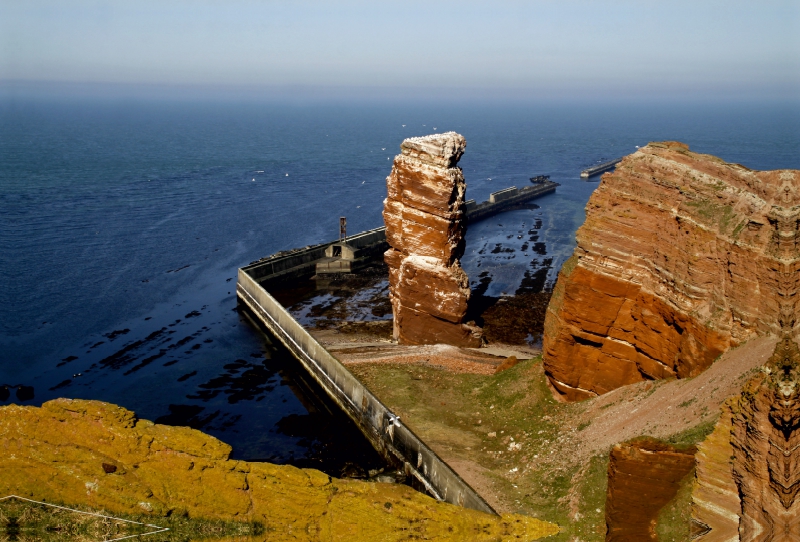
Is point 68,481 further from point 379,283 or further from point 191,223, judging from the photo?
point 191,223

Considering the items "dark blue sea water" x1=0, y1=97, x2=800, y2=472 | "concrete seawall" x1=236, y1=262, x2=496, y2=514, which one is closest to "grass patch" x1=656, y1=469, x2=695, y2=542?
"concrete seawall" x1=236, y1=262, x2=496, y2=514

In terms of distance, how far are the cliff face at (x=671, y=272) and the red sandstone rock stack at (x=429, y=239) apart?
11212mm

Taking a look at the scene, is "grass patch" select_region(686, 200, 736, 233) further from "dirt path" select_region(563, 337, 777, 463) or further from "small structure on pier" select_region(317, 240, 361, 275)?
"small structure on pier" select_region(317, 240, 361, 275)

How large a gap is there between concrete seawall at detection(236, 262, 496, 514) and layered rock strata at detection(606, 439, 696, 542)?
4.66 meters

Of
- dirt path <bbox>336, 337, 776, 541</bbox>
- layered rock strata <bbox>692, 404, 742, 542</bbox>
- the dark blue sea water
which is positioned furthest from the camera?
the dark blue sea water

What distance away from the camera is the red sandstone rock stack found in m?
38.7

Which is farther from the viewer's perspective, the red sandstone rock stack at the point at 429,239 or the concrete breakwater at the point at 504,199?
the concrete breakwater at the point at 504,199

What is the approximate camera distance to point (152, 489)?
16.4m

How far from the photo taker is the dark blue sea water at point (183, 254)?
125 ft

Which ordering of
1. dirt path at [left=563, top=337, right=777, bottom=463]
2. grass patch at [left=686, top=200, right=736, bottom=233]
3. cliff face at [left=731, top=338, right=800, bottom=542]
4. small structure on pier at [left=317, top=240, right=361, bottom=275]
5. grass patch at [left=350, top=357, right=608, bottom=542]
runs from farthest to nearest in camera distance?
small structure on pier at [left=317, top=240, right=361, bottom=275]
grass patch at [left=686, top=200, right=736, bottom=233]
grass patch at [left=350, top=357, right=608, bottom=542]
dirt path at [left=563, top=337, right=777, bottom=463]
cliff face at [left=731, top=338, right=800, bottom=542]

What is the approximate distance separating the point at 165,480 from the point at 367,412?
1686 cm

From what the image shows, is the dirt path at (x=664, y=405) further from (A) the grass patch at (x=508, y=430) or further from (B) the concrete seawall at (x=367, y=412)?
(B) the concrete seawall at (x=367, y=412)

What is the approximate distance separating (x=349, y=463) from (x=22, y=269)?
39835 mm

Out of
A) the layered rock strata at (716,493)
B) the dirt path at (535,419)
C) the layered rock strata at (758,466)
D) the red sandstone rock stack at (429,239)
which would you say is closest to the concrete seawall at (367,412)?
the dirt path at (535,419)
